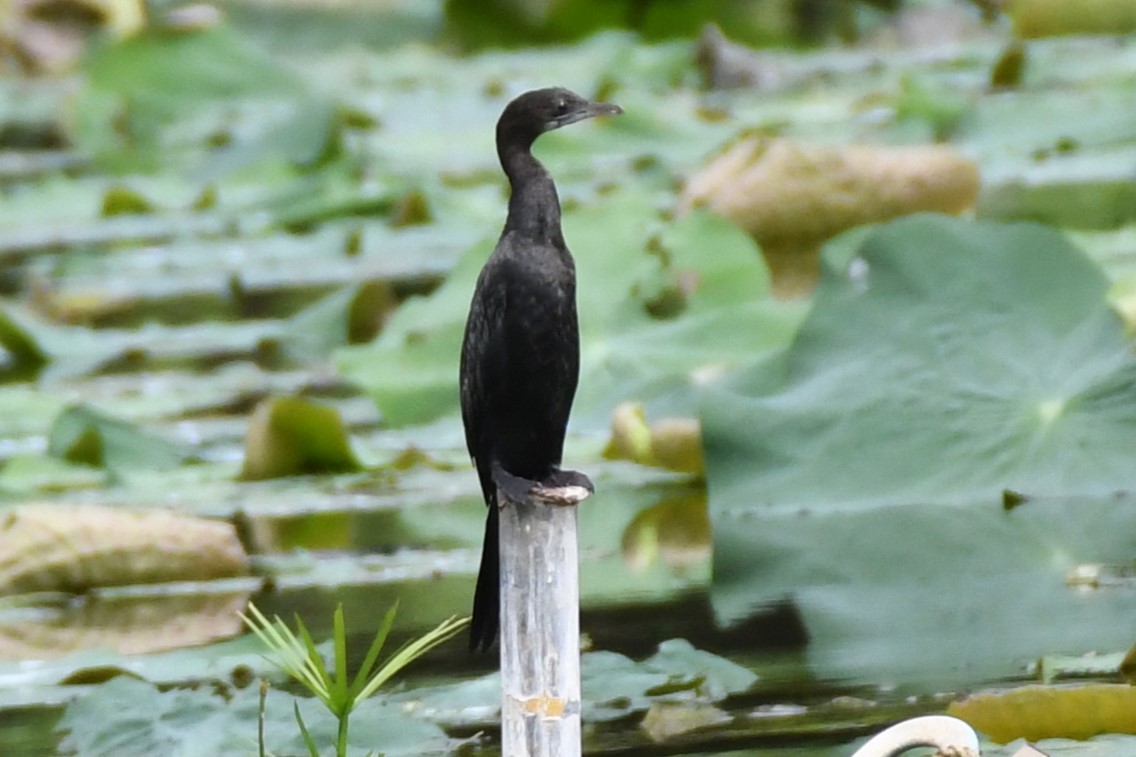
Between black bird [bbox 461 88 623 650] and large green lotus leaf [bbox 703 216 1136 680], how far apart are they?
111 centimetres

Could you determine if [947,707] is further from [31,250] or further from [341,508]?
[31,250]

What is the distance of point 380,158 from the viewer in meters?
9.61

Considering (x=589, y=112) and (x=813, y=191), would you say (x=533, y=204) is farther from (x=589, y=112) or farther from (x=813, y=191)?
(x=813, y=191)

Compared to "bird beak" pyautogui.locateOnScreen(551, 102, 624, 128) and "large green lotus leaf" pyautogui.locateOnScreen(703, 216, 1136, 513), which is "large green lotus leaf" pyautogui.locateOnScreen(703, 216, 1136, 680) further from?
"bird beak" pyautogui.locateOnScreen(551, 102, 624, 128)

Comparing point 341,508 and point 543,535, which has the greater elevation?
point 341,508

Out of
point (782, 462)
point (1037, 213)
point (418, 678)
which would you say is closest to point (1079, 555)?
point (782, 462)

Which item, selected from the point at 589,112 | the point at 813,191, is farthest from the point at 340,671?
the point at 813,191

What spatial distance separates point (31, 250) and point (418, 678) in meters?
6.13

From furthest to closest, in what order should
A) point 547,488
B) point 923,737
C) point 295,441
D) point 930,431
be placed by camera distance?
point 295,441, point 930,431, point 547,488, point 923,737

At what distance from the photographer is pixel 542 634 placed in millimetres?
2357

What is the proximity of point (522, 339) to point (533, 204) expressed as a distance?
0.16m

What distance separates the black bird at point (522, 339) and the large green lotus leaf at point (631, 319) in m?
2.07

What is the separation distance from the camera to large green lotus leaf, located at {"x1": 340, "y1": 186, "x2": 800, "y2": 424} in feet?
16.5

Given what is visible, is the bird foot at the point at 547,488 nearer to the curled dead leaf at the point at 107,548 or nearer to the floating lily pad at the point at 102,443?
the curled dead leaf at the point at 107,548
